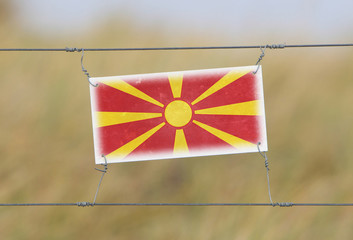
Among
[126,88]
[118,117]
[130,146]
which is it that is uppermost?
[126,88]

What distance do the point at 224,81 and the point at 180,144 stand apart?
633mm

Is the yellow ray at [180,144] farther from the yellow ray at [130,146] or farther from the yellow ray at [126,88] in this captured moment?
the yellow ray at [126,88]

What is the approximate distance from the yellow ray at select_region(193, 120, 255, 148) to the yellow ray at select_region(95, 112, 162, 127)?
0.39 m

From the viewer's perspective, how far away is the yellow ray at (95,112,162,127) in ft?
19.3

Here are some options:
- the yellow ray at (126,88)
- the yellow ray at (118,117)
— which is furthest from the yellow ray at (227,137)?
the yellow ray at (126,88)

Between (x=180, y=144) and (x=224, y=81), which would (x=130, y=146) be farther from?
(x=224, y=81)

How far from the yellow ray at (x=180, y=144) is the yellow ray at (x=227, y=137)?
0.17 m

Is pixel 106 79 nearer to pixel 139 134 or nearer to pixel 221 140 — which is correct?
pixel 139 134

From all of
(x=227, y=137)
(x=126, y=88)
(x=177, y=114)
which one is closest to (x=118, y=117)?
(x=126, y=88)

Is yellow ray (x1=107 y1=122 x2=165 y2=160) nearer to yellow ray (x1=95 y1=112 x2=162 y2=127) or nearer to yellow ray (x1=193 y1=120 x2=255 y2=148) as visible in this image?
yellow ray (x1=95 y1=112 x2=162 y2=127)

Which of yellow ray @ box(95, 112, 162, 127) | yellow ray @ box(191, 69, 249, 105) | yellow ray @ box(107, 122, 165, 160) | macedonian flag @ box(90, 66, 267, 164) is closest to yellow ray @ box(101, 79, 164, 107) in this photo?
macedonian flag @ box(90, 66, 267, 164)

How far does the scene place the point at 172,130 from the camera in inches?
233

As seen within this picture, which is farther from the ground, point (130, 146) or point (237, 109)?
point (237, 109)

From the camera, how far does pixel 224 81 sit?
5895 mm
